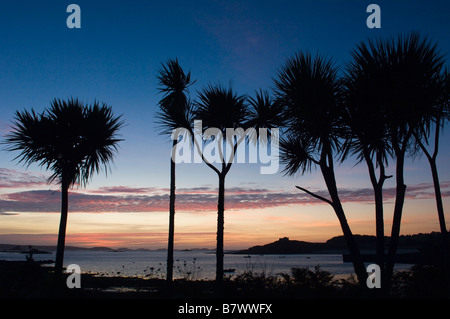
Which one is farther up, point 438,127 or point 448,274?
point 438,127

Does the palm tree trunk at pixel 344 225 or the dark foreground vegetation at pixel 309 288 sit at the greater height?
the palm tree trunk at pixel 344 225

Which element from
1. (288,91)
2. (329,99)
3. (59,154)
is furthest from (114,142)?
(329,99)

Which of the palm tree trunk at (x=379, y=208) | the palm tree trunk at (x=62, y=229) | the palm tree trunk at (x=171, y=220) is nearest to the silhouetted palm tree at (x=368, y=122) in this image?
the palm tree trunk at (x=379, y=208)

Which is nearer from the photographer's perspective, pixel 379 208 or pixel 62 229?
pixel 379 208

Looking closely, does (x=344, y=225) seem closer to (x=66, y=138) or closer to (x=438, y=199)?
(x=438, y=199)

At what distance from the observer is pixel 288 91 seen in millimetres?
11484

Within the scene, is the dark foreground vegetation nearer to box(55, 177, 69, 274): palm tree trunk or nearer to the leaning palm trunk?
the leaning palm trunk

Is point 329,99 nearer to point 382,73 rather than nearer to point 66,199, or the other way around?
point 382,73

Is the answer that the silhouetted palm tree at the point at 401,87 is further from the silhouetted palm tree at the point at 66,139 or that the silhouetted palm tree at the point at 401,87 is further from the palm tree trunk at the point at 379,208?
the silhouetted palm tree at the point at 66,139

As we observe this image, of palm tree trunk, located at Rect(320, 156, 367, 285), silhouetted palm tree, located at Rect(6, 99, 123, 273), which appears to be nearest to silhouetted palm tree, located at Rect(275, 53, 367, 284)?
palm tree trunk, located at Rect(320, 156, 367, 285)

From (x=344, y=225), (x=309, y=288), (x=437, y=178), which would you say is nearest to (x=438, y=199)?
(x=437, y=178)

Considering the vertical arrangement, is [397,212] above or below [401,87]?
below

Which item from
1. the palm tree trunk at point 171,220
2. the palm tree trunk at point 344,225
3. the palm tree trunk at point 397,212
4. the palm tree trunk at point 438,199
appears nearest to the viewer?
the palm tree trunk at point 397,212
